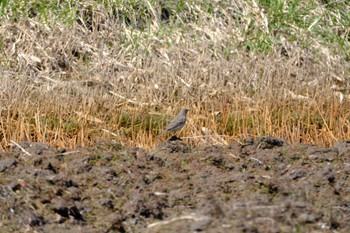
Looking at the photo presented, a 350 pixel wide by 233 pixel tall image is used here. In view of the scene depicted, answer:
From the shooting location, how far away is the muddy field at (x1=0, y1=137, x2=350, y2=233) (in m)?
4.57

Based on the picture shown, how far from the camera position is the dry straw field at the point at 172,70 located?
836cm

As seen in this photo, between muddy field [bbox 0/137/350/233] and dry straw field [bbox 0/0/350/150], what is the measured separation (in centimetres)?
92

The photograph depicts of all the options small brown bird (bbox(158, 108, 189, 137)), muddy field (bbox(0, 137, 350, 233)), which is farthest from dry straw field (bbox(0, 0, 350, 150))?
muddy field (bbox(0, 137, 350, 233))

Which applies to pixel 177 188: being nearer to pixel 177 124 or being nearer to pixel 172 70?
pixel 177 124

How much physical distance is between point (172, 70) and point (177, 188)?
3.27m

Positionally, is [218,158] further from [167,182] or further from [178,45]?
[178,45]

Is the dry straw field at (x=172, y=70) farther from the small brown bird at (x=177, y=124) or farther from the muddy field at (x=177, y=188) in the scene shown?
the muddy field at (x=177, y=188)

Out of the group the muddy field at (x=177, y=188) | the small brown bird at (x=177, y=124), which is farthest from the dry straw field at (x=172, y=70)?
the muddy field at (x=177, y=188)

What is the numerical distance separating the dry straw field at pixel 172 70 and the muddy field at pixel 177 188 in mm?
925

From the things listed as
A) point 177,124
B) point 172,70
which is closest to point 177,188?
point 177,124

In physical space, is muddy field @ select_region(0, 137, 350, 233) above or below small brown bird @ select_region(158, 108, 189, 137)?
above

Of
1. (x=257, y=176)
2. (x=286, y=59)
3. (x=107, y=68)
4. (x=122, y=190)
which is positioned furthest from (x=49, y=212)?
(x=286, y=59)

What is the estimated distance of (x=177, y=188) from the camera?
615 cm

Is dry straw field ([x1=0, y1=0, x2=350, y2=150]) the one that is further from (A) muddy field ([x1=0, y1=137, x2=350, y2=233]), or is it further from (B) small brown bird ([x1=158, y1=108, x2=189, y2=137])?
(A) muddy field ([x1=0, y1=137, x2=350, y2=233])
